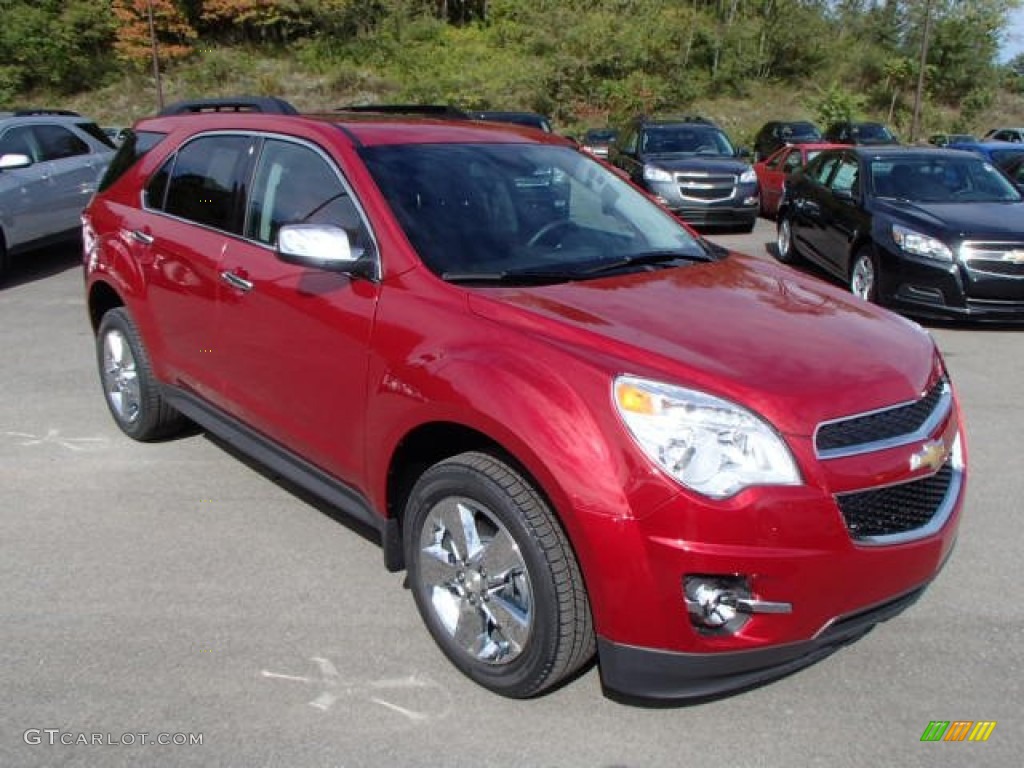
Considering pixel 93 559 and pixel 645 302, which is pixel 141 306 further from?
pixel 645 302

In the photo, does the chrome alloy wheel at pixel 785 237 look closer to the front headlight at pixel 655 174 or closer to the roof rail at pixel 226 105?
the front headlight at pixel 655 174

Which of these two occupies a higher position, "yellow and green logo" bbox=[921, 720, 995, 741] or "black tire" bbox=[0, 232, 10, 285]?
"yellow and green logo" bbox=[921, 720, 995, 741]

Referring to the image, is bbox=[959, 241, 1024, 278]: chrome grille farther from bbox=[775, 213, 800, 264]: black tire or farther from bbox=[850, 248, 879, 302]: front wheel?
A: bbox=[775, 213, 800, 264]: black tire

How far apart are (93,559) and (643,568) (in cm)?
257

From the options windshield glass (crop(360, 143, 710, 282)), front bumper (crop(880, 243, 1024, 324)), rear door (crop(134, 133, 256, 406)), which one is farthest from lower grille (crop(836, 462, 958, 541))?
front bumper (crop(880, 243, 1024, 324))

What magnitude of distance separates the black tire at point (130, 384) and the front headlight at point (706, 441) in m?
3.22

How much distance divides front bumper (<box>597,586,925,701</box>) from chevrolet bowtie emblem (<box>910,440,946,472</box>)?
444mm

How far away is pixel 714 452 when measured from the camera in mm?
2439

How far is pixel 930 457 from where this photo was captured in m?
2.75

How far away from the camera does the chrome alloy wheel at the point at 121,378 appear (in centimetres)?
501

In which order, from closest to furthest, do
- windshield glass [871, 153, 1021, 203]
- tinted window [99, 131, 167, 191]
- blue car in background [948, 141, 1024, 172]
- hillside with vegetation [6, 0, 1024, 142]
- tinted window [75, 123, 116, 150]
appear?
tinted window [99, 131, 167, 191], windshield glass [871, 153, 1021, 203], tinted window [75, 123, 116, 150], blue car in background [948, 141, 1024, 172], hillside with vegetation [6, 0, 1024, 142]

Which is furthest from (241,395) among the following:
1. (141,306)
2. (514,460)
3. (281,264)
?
(514,460)

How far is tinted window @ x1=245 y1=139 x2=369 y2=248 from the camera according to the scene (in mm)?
3461

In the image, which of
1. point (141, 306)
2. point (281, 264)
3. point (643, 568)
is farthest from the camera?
point (141, 306)
